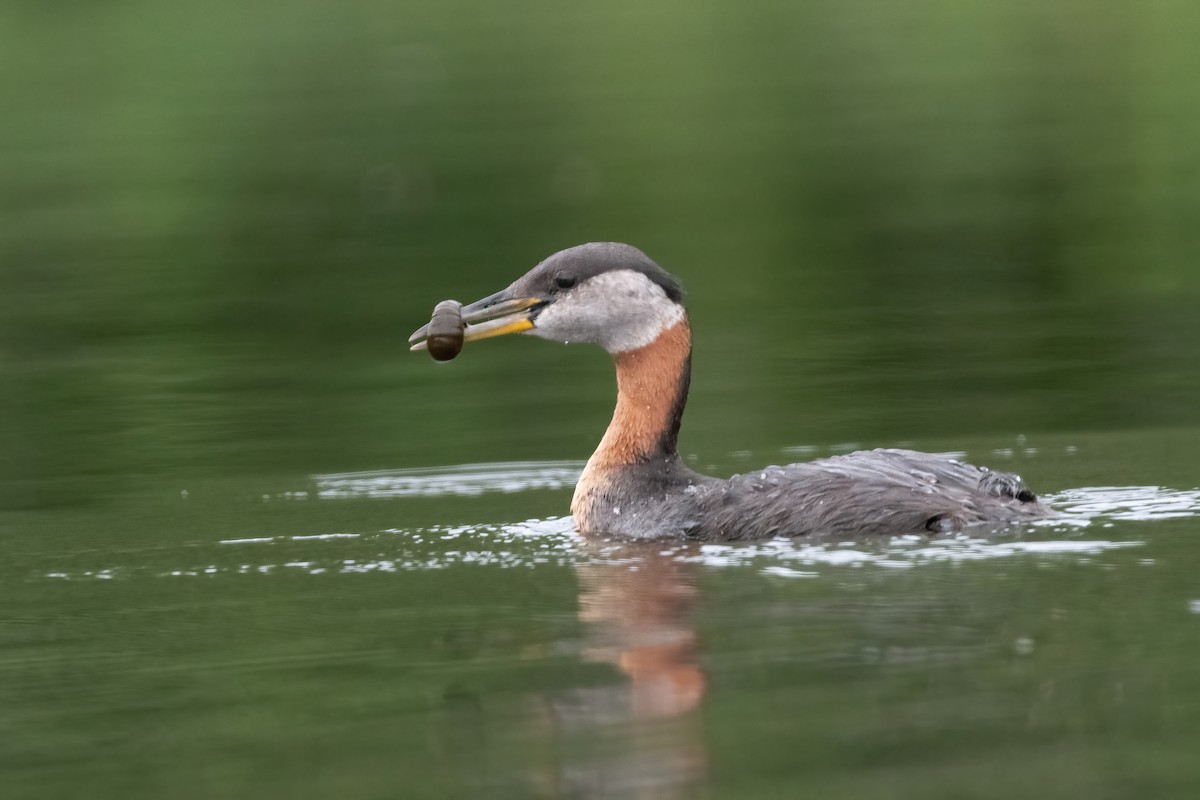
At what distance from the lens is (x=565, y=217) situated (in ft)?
68.6

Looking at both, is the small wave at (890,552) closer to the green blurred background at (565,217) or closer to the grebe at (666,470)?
the grebe at (666,470)

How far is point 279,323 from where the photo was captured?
57.7 ft

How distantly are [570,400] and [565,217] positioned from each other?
23.0ft

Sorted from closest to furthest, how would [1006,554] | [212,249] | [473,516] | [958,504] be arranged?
[1006,554] < [958,504] < [473,516] < [212,249]

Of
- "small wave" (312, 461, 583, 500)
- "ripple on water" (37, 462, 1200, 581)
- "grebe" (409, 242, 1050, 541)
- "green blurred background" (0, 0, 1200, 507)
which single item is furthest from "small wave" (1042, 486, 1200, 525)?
"small wave" (312, 461, 583, 500)

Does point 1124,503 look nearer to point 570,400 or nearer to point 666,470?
point 666,470

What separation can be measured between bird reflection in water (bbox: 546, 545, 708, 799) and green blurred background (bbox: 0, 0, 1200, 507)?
12.3 ft

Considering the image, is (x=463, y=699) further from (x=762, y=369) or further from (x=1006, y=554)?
(x=762, y=369)

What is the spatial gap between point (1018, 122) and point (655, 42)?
8509 millimetres

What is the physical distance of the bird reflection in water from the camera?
20.0ft

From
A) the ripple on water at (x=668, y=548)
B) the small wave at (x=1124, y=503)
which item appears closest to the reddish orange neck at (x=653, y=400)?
the ripple on water at (x=668, y=548)

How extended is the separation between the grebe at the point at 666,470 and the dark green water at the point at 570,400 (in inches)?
13.6

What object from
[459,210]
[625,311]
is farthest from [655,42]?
[625,311]

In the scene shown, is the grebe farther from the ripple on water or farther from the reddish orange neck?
the ripple on water
